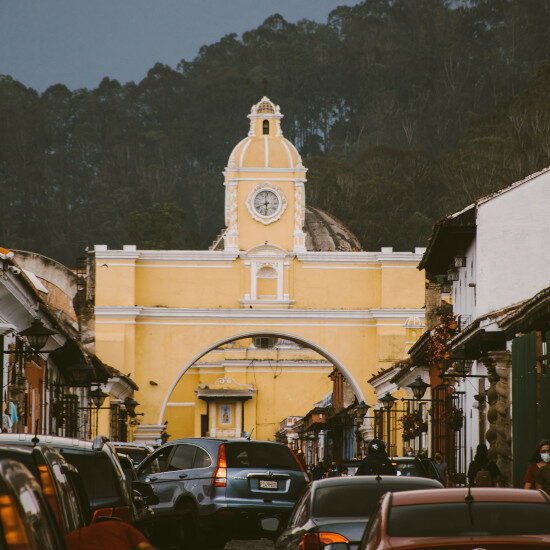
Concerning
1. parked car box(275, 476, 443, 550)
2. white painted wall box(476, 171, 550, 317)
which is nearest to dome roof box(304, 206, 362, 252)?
white painted wall box(476, 171, 550, 317)

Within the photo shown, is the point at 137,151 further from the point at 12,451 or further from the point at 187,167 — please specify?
the point at 12,451

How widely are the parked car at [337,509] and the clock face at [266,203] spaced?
40.3 meters

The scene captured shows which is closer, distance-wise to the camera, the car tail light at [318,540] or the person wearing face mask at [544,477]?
the car tail light at [318,540]

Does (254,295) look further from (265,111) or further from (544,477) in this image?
(544,477)

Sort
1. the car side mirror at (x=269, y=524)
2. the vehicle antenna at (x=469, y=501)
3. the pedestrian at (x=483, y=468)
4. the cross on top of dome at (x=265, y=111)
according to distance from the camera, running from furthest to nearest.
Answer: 1. the cross on top of dome at (x=265, y=111)
2. the pedestrian at (x=483, y=468)
3. the car side mirror at (x=269, y=524)
4. the vehicle antenna at (x=469, y=501)

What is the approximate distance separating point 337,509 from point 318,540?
66 centimetres

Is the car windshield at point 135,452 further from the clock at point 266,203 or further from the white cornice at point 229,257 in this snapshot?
the clock at point 266,203

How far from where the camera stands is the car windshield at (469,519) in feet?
23.9

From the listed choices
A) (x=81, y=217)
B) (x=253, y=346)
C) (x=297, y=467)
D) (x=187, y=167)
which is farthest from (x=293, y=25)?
(x=297, y=467)

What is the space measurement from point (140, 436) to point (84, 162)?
7150cm

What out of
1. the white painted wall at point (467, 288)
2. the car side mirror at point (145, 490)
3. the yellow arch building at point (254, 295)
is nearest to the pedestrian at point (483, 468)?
the car side mirror at point (145, 490)

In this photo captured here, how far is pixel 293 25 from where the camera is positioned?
447 feet

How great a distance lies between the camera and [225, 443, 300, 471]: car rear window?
644 inches

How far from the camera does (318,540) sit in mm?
9805
